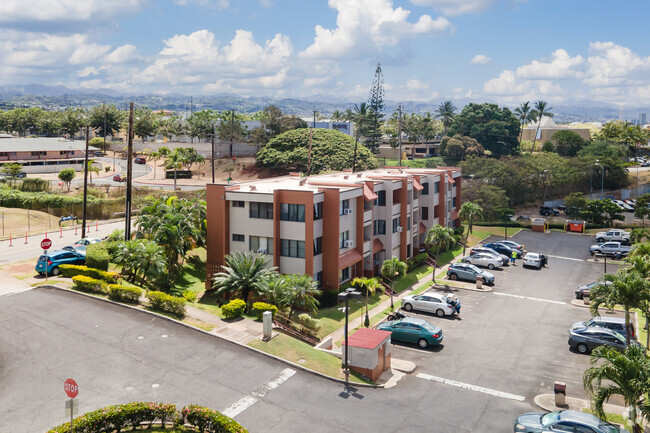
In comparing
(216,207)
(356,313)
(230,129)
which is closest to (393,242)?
(356,313)

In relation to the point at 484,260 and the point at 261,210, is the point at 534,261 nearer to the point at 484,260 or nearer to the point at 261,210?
the point at 484,260

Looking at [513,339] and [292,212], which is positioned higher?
[292,212]

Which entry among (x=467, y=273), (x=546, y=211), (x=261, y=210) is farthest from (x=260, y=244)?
(x=546, y=211)

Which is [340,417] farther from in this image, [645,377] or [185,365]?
[645,377]

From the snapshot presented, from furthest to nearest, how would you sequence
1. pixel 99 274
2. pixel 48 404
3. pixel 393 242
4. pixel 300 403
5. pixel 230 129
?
pixel 230 129 → pixel 393 242 → pixel 99 274 → pixel 300 403 → pixel 48 404

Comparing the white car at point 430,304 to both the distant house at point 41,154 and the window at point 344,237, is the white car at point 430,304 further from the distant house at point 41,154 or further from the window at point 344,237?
the distant house at point 41,154

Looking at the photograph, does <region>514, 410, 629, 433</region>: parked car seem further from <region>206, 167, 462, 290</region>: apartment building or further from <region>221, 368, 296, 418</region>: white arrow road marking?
<region>206, 167, 462, 290</region>: apartment building

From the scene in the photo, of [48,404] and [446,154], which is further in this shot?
[446,154]
